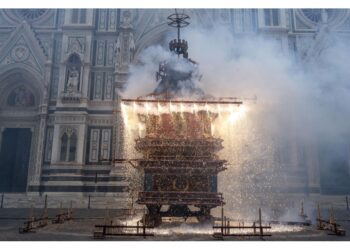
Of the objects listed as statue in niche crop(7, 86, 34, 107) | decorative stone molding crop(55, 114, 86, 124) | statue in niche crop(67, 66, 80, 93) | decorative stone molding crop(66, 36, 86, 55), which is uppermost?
decorative stone molding crop(66, 36, 86, 55)

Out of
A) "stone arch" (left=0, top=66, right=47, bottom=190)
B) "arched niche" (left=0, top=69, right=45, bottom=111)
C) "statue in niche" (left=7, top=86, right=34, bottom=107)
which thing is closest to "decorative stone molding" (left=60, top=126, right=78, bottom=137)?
"stone arch" (left=0, top=66, right=47, bottom=190)

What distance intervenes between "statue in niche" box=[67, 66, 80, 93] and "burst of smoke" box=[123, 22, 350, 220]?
3.29 metres

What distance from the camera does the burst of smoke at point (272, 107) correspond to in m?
13.6

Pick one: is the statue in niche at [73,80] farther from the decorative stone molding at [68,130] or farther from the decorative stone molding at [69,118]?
the decorative stone molding at [68,130]

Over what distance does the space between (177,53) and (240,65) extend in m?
4.48

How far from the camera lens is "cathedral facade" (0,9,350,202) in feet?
57.2

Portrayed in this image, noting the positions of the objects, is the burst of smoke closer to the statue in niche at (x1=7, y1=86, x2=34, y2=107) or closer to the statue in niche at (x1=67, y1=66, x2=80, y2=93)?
the statue in niche at (x1=67, y1=66, x2=80, y2=93)

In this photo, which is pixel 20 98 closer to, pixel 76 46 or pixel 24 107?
pixel 24 107

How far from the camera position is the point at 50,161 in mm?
17609

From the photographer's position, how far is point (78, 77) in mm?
18469

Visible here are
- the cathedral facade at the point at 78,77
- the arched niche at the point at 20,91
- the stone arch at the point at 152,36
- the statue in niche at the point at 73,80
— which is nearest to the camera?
the cathedral facade at the point at 78,77

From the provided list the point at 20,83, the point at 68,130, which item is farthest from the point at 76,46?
the point at 68,130

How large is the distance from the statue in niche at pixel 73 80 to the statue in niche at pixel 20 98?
105 inches

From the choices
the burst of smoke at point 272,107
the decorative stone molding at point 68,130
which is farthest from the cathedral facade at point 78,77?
the burst of smoke at point 272,107
